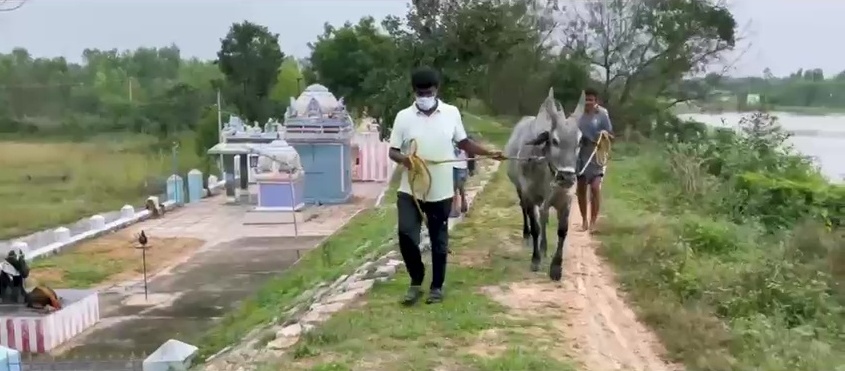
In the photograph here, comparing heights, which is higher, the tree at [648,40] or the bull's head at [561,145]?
the tree at [648,40]

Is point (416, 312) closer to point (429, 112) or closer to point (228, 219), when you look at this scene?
point (429, 112)

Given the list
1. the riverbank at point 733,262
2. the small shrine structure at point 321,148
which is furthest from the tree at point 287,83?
the riverbank at point 733,262

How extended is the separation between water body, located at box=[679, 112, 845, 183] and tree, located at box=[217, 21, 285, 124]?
20430 millimetres

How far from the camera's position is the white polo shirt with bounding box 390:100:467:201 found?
A: 233 inches

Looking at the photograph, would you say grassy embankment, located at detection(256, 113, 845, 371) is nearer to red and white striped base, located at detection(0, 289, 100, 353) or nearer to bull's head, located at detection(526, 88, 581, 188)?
bull's head, located at detection(526, 88, 581, 188)

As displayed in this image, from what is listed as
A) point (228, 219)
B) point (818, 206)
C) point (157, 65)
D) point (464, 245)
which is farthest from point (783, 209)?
point (157, 65)

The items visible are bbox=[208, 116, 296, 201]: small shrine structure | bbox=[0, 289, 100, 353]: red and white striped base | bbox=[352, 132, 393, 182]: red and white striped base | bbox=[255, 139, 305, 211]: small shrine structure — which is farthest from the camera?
bbox=[352, 132, 393, 182]: red and white striped base

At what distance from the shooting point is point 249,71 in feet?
126

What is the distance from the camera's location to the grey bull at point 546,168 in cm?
672

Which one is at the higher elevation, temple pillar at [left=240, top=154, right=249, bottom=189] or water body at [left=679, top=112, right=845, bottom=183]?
water body at [left=679, top=112, right=845, bottom=183]

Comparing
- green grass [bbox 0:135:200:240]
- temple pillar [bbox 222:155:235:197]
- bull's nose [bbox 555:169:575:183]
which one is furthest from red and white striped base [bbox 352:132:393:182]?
bull's nose [bbox 555:169:575:183]

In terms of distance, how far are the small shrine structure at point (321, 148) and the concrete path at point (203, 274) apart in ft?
2.09

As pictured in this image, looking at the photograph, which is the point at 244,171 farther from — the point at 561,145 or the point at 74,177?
the point at 561,145

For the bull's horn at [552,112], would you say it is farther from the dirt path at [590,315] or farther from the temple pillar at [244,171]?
the temple pillar at [244,171]
